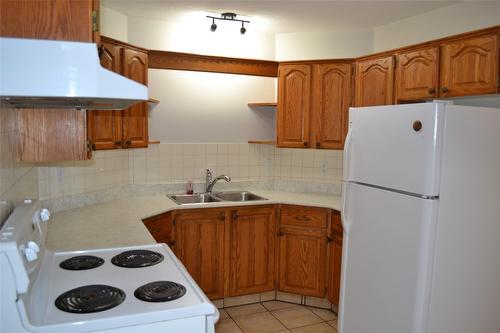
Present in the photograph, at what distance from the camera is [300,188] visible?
4.07m

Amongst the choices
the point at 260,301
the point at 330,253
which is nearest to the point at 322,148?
the point at 330,253

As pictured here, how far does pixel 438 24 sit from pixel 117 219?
2.76 m

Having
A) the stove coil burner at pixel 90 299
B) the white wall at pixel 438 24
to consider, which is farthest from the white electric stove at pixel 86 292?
the white wall at pixel 438 24

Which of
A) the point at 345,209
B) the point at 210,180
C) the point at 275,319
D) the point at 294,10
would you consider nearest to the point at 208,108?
the point at 210,180

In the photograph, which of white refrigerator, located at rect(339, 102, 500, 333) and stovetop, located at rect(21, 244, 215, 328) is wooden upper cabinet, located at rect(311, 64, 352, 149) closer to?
white refrigerator, located at rect(339, 102, 500, 333)

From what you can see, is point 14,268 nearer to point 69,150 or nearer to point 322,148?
point 69,150

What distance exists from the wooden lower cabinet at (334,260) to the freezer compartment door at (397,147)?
73 centimetres

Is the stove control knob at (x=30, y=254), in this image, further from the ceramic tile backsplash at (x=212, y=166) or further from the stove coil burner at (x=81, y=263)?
the ceramic tile backsplash at (x=212, y=166)

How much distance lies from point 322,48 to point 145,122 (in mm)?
1782

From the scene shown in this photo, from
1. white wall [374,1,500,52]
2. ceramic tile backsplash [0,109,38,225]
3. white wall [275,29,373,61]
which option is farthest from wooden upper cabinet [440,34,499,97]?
ceramic tile backsplash [0,109,38,225]

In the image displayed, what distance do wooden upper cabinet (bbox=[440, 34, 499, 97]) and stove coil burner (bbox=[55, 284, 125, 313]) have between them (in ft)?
7.91

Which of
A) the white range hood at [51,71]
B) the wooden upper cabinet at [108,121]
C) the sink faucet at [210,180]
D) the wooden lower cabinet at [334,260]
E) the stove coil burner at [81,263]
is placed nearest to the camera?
the white range hood at [51,71]

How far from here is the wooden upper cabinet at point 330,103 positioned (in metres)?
3.61

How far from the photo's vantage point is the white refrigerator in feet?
7.16
